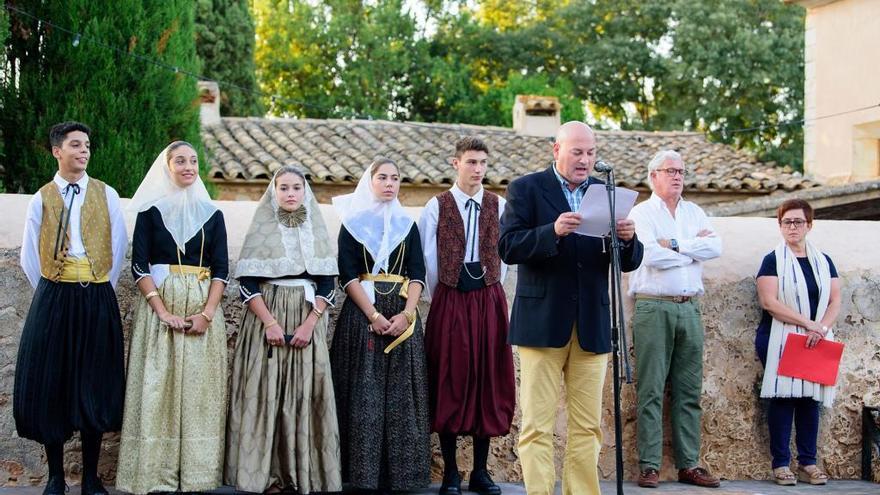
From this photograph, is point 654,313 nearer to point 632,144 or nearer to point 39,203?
point 39,203

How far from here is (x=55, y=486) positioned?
5.12 metres

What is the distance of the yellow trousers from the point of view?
4852 millimetres

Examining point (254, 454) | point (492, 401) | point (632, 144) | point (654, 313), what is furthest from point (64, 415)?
point (632, 144)

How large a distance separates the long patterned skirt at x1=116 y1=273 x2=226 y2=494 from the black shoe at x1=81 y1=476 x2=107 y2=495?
148 millimetres

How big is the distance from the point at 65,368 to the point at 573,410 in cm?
225

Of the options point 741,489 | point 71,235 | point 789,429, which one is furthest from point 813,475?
point 71,235

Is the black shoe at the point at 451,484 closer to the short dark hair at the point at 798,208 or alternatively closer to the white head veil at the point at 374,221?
the white head veil at the point at 374,221

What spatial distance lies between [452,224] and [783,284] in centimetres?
183

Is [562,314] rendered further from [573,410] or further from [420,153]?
[420,153]

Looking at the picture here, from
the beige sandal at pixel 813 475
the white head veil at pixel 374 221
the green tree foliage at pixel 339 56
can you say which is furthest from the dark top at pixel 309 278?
the green tree foliage at pixel 339 56

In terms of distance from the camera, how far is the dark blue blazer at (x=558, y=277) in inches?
189

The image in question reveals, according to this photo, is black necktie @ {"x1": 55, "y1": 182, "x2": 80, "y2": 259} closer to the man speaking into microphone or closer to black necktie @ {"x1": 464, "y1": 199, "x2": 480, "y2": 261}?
black necktie @ {"x1": 464, "y1": 199, "x2": 480, "y2": 261}

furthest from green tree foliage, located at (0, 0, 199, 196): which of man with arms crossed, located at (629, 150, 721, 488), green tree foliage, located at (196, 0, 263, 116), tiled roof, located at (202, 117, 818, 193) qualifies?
green tree foliage, located at (196, 0, 263, 116)

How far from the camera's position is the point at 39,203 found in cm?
517
